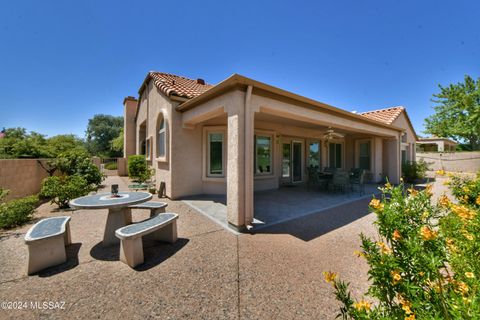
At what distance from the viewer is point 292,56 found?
9312mm

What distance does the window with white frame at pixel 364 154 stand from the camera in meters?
13.0

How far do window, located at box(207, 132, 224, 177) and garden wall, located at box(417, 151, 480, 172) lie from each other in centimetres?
2392

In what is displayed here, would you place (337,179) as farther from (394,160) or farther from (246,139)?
(394,160)

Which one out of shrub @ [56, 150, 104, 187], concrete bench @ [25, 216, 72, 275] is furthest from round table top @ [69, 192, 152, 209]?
shrub @ [56, 150, 104, 187]

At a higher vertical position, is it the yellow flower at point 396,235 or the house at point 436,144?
the house at point 436,144

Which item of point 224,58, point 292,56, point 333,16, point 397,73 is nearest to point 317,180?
point 292,56

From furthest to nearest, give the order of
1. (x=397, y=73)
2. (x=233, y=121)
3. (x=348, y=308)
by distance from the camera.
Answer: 1. (x=397, y=73)
2. (x=233, y=121)
3. (x=348, y=308)

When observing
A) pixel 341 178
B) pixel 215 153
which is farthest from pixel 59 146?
pixel 341 178

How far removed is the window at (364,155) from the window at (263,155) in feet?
24.3

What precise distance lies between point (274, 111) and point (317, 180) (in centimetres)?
519

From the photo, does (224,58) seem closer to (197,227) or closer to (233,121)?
(233,121)

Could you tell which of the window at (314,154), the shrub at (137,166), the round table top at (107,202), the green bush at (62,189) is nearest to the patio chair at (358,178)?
the window at (314,154)

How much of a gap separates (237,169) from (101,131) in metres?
49.8

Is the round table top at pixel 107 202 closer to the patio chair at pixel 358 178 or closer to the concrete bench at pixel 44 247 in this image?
the concrete bench at pixel 44 247
